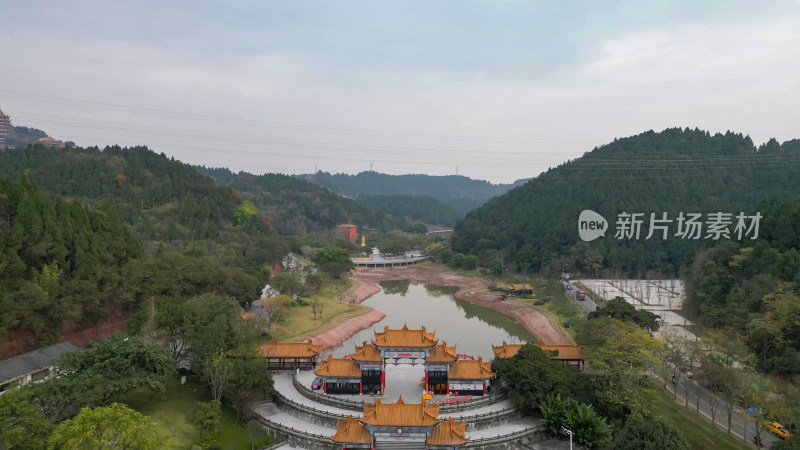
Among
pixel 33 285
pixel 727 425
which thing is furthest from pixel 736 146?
pixel 33 285

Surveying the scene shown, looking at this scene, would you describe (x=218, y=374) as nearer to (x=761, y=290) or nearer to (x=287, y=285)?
(x=287, y=285)

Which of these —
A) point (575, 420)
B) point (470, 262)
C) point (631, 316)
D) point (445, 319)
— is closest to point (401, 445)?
point (575, 420)

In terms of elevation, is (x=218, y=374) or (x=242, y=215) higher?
(x=242, y=215)

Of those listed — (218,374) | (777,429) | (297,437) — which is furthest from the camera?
(218,374)

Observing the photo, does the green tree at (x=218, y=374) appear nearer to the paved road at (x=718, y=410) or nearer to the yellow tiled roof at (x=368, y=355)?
the yellow tiled roof at (x=368, y=355)

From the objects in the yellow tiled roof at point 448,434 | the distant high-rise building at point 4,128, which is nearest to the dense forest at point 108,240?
the yellow tiled roof at point 448,434

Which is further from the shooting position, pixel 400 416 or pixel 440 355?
pixel 440 355
